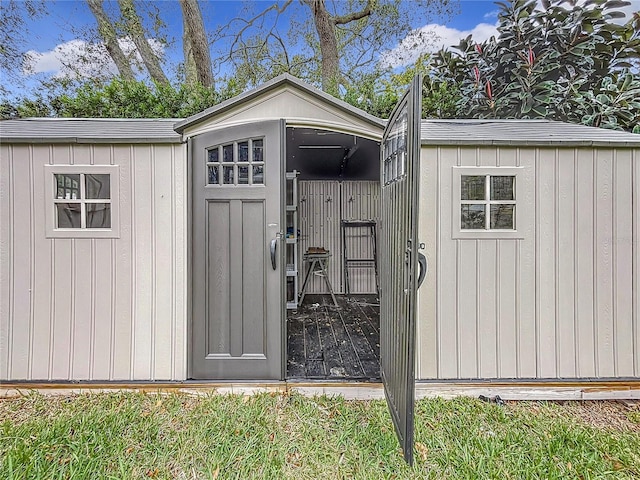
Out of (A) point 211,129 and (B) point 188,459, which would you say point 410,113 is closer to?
(A) point 211,129

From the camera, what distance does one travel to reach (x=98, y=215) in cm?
261

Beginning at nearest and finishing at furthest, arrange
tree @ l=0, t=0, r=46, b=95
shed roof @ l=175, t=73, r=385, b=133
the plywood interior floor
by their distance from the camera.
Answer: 1. shed roof @ l=175, t=73, r=385, b=133
2. the plywood interior floor
3. tree @ l=0, t=0, r=46, b=95

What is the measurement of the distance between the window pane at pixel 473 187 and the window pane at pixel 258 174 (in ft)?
5.33

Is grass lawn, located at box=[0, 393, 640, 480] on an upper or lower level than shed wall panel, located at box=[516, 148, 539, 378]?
lower

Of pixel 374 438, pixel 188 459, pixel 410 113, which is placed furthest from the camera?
pixel 374 438

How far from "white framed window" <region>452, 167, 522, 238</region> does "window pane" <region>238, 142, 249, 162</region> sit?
168 centimetres

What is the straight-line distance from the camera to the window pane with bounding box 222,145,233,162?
8.63 ft

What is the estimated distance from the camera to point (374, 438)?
219cm

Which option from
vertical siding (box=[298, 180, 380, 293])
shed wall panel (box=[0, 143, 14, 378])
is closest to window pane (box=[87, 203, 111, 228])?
shed wall panel (box=[0, 143, 14, 378])

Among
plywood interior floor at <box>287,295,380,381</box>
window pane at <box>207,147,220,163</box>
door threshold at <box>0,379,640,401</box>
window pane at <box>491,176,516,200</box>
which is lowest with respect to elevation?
door threshold at <box>0,379,640,401</box>

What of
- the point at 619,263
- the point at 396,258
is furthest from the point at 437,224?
the point at 619,263

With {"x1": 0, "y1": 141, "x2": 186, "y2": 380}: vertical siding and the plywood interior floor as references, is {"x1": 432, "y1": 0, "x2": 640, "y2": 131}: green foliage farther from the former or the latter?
{"x1": 0, "y1": 141, "x2": 186, "y2": 380}: vertical siding

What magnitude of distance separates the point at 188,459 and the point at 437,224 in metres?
2.39

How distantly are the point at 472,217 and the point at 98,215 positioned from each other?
9.97ft
